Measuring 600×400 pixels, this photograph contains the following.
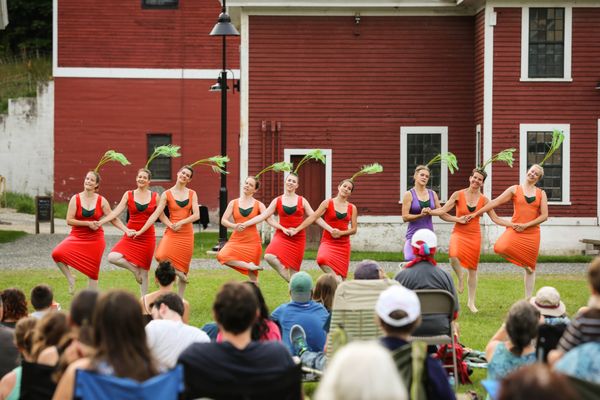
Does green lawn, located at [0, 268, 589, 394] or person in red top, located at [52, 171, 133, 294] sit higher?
person in red top, located at [52, 171, 133, 294]

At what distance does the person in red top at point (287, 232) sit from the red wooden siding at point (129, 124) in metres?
22.5

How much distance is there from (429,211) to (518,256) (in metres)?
1.48

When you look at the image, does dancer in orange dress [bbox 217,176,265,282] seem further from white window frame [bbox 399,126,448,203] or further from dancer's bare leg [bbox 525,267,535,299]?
white window frame [bbox 399,126,448,203]

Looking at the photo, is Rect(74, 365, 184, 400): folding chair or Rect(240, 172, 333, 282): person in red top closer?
Rect(74, 365, 184, 400): folding chair

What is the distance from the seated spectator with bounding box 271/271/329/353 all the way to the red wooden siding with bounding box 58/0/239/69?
2935cm

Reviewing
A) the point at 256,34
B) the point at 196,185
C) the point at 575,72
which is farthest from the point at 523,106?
the point at 196,185

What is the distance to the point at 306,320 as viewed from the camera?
9.98 metres

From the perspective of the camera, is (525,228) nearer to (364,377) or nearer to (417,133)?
(417,133)

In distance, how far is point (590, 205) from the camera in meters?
27.0

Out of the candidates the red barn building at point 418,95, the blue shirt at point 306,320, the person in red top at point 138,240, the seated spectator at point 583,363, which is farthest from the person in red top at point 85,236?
the red barn building at point 418,95

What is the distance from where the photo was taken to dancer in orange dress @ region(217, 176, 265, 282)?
15742mm

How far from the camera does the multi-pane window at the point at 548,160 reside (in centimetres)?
2708

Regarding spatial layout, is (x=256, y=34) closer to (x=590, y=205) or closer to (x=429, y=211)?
(x=590, y=205)

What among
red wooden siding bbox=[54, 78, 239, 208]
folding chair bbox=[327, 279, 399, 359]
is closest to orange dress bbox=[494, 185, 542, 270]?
folding chair bbox=[327, 279, 399, 359]
